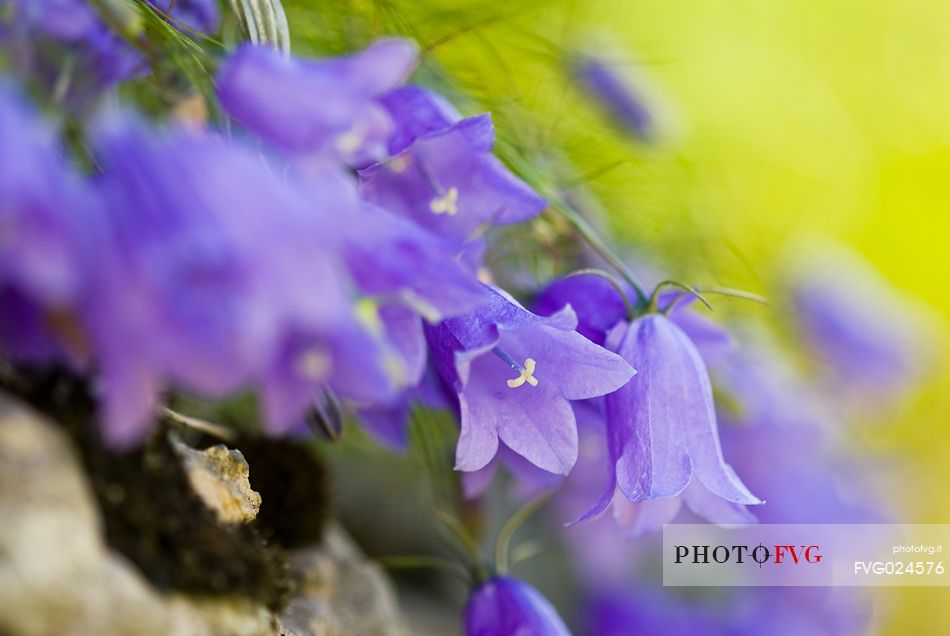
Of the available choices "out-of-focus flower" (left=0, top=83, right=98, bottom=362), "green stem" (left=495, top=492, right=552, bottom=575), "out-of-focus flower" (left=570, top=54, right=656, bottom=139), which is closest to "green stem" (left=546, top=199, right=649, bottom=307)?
"green stem" (left=495, top=492, right=552, bottom=575)

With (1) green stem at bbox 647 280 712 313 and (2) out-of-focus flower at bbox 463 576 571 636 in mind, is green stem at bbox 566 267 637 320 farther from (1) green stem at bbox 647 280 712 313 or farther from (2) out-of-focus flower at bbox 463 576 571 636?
(2) out-of-focus flower at bbox 463 576 571 636

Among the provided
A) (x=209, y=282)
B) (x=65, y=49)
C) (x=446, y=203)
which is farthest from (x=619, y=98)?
(x=209, y=282)

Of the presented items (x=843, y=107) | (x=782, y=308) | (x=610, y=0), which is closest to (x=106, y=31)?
(x=610, y=0)

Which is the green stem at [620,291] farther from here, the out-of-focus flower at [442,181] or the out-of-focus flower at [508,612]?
the out-of-focus flower at [508,612]

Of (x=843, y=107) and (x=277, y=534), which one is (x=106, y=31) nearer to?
(x=277, y=534)

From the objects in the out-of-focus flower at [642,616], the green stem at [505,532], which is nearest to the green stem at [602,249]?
the green stem at [505,532]

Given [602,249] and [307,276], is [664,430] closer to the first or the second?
[602,249]
